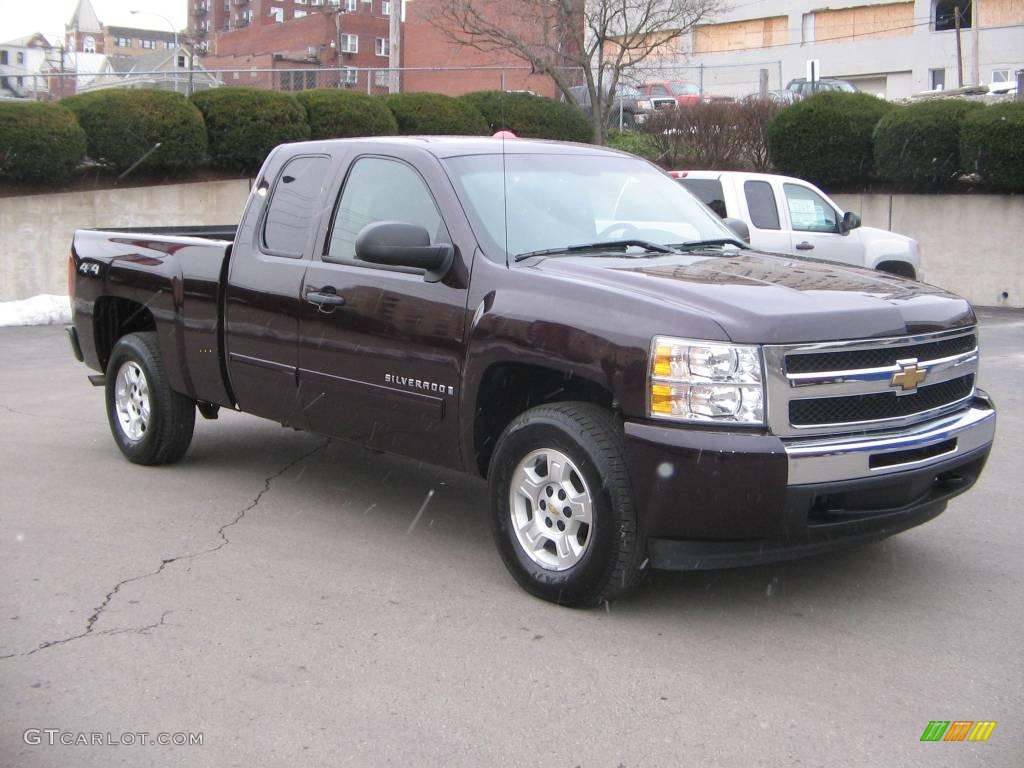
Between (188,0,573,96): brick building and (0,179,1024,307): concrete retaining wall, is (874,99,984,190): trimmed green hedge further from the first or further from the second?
(188,0,573,96): brick building

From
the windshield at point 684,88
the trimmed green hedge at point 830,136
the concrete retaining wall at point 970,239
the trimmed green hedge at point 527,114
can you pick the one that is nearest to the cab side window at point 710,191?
the concrete retaining wall at point 970,239

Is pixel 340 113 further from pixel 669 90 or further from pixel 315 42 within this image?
pixel 315 42

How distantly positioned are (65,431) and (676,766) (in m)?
6.38

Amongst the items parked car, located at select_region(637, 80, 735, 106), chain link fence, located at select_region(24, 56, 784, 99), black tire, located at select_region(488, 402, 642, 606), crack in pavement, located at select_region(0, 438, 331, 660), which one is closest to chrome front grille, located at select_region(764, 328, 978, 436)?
black tire, located at select_region(488, 402, 642, 606)

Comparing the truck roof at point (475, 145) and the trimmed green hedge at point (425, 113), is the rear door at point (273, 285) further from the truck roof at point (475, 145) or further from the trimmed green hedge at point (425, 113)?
the trimmed green hedge at point (425, 113)

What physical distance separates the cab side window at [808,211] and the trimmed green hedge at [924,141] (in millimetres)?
5474

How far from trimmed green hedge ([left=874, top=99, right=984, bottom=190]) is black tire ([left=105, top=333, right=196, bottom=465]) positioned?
14323 mm

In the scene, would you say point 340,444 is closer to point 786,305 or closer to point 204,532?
point 204,532

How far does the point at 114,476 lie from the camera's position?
7.16 meters

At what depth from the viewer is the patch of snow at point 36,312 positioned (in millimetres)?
15125

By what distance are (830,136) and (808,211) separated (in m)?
6.39

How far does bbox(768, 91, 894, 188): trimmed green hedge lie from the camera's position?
19.2 meters

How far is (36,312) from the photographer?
602 inches

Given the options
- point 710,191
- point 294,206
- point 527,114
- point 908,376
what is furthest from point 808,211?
point 908,376
